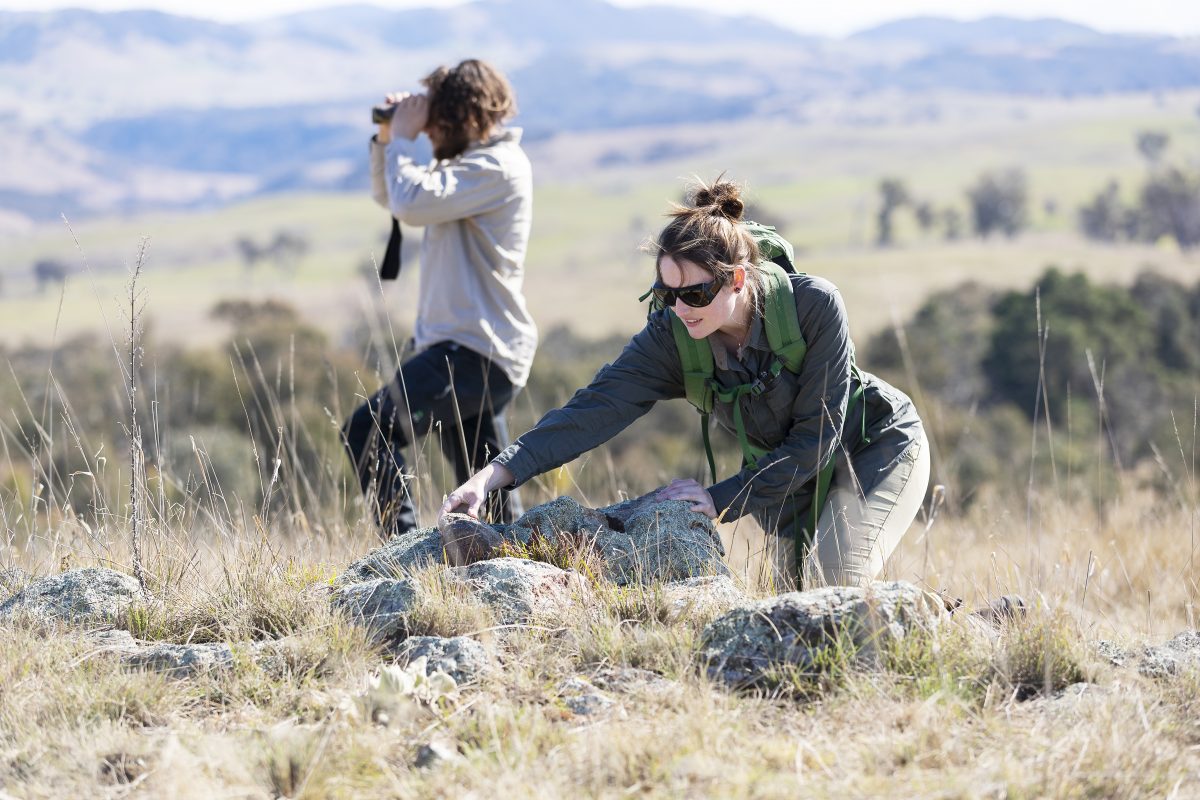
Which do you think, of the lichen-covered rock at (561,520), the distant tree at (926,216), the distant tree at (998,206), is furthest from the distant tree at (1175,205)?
the lichen-covered rock at (561,520)

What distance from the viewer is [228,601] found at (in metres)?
3.25

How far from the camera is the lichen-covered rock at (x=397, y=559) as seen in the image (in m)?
3.36

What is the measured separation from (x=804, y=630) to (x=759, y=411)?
886 millimetres

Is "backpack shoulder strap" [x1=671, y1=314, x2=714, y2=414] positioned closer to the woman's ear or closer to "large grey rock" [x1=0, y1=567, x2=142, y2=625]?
the woman's ear

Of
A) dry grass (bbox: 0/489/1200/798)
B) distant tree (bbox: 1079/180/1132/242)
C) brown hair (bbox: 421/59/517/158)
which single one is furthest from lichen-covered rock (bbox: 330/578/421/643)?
distant tree (bbox: 1079/180/1132/242)

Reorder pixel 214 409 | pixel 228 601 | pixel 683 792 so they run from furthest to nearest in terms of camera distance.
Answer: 1. pixel 214 409
2. pixel 228 601
3. pixel 683 792

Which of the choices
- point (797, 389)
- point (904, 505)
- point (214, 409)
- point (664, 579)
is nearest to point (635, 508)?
point (664, 579)

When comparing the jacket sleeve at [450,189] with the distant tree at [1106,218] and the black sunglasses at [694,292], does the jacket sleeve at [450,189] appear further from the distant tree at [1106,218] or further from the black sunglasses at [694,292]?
the distant tree at [1106,218]

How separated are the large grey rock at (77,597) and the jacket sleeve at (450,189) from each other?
1.76 meters

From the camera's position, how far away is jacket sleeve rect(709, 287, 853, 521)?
11.1ft

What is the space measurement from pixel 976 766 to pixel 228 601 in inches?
79.0

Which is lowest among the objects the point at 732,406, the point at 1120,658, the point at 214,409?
the point at 214,409

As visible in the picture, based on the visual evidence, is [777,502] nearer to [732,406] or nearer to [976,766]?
[732,406]

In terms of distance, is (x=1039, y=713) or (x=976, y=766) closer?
(x=976, y=766)
